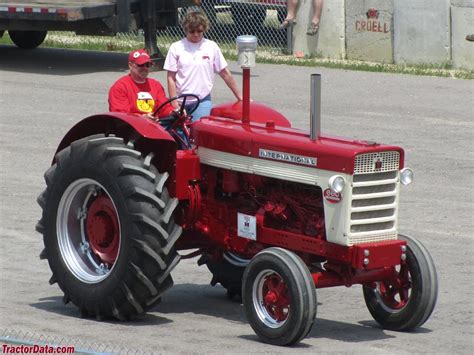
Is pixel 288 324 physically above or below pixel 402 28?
below

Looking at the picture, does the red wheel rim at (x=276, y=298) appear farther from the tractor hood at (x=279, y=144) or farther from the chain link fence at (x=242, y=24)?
the chain link fence at (x=242, y=24)

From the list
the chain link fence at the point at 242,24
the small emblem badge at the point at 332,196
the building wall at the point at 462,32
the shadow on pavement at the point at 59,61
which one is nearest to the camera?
the small emblem badge at the point at 332,196

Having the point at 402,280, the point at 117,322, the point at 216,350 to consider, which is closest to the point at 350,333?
the point at 402,280

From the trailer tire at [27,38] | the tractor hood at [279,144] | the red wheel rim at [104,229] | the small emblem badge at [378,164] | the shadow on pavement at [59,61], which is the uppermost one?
the trailer tire at [27,38]

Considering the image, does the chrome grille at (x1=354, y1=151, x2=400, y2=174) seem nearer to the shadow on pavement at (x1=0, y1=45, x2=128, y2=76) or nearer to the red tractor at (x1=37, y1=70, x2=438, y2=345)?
the red tractor at (x1=37, y1=70, x2=438, y2=345)

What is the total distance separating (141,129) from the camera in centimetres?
809

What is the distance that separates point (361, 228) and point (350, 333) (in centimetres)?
75

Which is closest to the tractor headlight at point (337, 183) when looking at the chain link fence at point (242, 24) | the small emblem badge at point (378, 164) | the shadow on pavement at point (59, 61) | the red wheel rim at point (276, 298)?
the small emblem badge at point (378, 164)

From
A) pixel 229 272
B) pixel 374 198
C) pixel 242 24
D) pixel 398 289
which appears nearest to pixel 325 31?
pixel 242 24

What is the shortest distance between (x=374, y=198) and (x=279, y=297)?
826 millimetres

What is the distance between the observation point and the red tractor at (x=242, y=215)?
7539 mm

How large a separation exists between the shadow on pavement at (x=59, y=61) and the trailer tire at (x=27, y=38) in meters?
0.11

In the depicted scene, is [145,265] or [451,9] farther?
[451,9]

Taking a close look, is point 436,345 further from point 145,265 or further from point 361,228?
point 145,265
